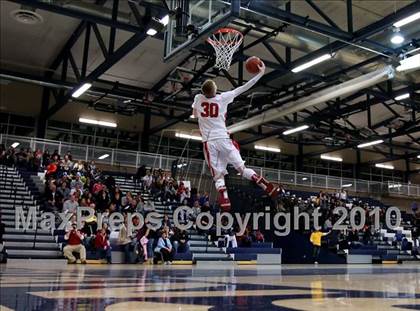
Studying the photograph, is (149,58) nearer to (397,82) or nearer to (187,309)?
(397,82)

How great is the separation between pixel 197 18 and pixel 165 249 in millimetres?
7880

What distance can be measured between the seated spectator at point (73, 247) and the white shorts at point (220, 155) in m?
8.14

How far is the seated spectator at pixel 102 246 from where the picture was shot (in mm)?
14531

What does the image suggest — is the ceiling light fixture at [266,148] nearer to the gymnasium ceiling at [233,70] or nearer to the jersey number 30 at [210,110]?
the gymnasium ceiling at [233,70]

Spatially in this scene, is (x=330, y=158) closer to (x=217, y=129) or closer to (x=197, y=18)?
(x=197, y=18)

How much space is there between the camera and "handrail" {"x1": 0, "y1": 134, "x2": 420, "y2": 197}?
23.2 metres

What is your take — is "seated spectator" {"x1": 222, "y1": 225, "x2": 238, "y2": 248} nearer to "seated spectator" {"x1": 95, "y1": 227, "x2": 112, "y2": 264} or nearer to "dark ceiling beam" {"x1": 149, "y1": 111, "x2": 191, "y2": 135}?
"seated spectator" {"x1": 95, "y1": 227, "x2": 112, "y2": 264}

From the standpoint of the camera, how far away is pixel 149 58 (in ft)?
72.1

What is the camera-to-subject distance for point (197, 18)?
10523mm

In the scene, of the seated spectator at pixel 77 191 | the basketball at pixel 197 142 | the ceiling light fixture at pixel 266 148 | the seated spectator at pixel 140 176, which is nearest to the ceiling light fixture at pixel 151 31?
the basketball at pixel 197 142

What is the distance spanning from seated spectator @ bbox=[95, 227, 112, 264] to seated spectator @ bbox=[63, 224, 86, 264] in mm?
865

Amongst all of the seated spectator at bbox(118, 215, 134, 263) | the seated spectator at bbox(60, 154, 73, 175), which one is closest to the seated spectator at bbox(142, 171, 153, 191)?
the seated spectator at bbox(60, 154, 73, 175)

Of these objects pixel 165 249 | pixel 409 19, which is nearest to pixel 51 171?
pixel 165 249

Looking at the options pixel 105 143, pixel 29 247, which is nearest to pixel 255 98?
pixel 105 143
